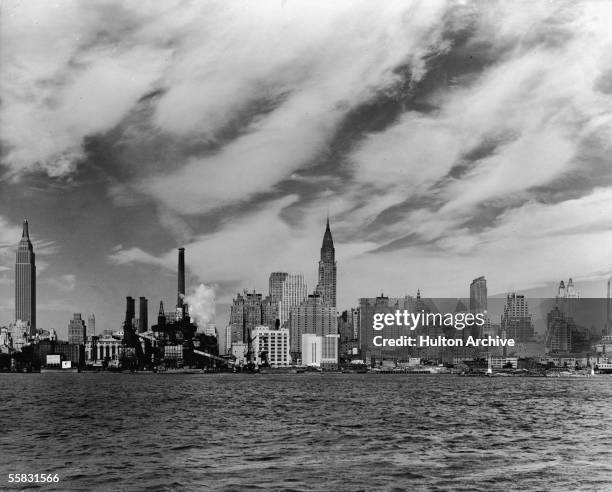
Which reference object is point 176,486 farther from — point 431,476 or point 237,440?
point 237,440

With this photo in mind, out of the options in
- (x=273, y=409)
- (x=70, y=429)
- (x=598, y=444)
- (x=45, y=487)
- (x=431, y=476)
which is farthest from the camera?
(x=273, y=409)

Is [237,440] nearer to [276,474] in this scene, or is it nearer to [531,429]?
[276,474]

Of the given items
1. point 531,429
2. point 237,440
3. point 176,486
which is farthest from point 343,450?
point 531,429

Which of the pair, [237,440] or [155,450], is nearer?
[155,450]

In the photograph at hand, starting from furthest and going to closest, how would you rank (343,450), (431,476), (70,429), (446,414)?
(446,414)
(70,429)
(343,450)
(431,476)

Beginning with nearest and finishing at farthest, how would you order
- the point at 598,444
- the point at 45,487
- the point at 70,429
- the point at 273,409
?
the point at 45,487 → the point at 598,444 → the point at 70,429 → the point at 273,409

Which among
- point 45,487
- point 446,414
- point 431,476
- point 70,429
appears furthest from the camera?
point 446,414

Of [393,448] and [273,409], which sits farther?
[273,409]

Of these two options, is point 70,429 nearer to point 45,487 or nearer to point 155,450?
point 155,450

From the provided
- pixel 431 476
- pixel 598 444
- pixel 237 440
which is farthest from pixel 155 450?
pixel 598 444
